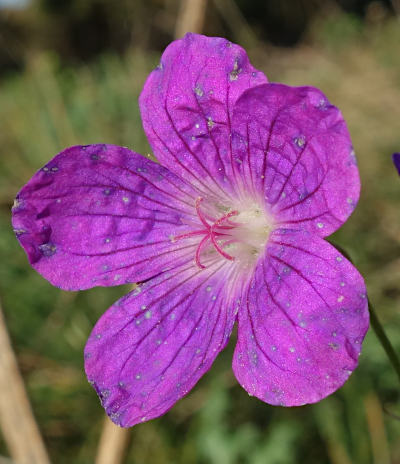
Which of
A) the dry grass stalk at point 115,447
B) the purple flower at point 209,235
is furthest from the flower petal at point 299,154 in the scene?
the dry grass stalk at point 115,447

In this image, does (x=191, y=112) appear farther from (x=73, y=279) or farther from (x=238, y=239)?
(x=73, y=279)

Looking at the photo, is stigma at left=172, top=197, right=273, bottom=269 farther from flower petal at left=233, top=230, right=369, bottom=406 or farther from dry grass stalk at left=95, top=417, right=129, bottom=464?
dry grass stalk at left=95, top=417, right=129, bottom=464

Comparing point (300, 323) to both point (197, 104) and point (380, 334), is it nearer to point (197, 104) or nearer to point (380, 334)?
point (380, 334)

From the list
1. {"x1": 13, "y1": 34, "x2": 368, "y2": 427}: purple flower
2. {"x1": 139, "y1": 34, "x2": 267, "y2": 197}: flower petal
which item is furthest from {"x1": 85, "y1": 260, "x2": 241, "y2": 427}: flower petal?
{"x1": 139, "y1": 34, "x2": 267, "y2": 197}: flower petal

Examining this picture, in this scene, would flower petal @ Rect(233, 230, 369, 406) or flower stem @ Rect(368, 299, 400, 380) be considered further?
flower stem @ Rect(368, 299, 400, 380)

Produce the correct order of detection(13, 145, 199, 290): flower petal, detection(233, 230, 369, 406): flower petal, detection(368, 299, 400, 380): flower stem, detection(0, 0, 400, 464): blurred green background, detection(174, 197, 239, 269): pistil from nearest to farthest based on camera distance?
detection(233, 230, 369, 406): flower petal, detection(368, 299, 400, 380): flower stem, detection(13, 145, 199, 290): flower petal, detection(174, 197, 239, 269): pistil, detection(0, 0, 400, 464): blurred green background

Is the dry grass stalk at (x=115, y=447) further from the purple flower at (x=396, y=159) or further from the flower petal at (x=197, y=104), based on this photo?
the purple flower at (x=396, y=159)

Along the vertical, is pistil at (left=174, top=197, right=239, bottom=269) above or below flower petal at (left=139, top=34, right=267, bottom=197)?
below

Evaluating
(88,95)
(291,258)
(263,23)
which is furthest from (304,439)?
(263,23)
